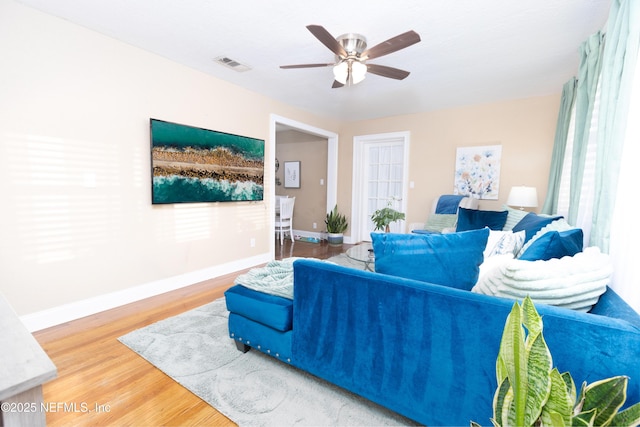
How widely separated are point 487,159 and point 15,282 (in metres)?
5.42

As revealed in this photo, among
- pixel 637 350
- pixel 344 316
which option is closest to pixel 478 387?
pixel 637 350

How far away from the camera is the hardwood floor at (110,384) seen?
138cm

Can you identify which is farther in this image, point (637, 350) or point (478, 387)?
point (478, 387)

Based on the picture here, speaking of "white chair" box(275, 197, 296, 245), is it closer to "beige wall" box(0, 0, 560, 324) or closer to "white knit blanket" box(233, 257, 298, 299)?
"beige wall" box(0, 0, 560, 324)

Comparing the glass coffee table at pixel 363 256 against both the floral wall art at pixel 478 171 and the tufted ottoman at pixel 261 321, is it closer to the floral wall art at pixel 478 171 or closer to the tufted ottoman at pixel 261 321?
the tufted ottoman at pixel 261 321

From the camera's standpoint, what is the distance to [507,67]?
116 inches

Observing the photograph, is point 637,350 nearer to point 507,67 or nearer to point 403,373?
point 403,373

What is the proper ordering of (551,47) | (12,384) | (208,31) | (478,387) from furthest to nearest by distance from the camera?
1. (551,47)
2. (208,31)
3. (478,387)
4. (12,384)

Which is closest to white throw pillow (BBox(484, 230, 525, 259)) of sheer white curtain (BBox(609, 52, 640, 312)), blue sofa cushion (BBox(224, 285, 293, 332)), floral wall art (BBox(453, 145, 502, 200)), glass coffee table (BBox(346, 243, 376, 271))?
sheer white curtain (BBox(609, 52, 640, 312))

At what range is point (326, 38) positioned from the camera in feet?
6.60

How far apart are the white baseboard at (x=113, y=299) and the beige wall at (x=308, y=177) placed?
2.65 m

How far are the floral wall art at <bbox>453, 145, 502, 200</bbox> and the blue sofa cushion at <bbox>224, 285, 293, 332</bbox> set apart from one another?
384 cm

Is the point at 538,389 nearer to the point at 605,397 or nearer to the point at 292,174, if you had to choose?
the point at 605,397

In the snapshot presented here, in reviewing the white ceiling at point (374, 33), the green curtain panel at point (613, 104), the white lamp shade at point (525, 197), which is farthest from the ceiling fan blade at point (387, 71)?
the white lamp shade at point (525, 197)
